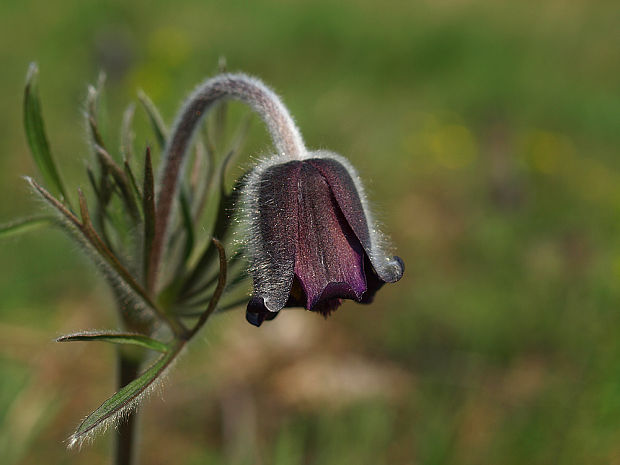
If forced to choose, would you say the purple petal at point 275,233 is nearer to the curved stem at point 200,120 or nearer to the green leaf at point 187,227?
the curved stem at point 200,120

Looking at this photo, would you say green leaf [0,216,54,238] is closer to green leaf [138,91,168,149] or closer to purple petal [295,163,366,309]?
green leaf [138,91,168,149]

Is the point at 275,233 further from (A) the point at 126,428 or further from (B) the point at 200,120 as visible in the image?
(A) the point at 126,428

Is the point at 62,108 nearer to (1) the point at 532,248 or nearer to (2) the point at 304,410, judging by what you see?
(2) the point at 304,410

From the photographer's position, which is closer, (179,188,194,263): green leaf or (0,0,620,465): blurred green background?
(179,188,194,263): green leaf

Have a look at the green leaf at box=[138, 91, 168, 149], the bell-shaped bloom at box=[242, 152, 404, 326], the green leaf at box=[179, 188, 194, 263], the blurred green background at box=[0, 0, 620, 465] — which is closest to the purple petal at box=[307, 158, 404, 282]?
the bell-shaped bloom at box=[242, 152, 404, 326]

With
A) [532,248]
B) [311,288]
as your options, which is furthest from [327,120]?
[311,288]

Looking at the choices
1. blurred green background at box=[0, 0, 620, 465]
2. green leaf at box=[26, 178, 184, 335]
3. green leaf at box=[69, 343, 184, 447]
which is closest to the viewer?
green leaf at box=[69, 343, 184, 447]

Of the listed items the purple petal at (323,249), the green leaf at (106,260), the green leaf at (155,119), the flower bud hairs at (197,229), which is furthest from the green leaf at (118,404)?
the green leaf at (155,119)
